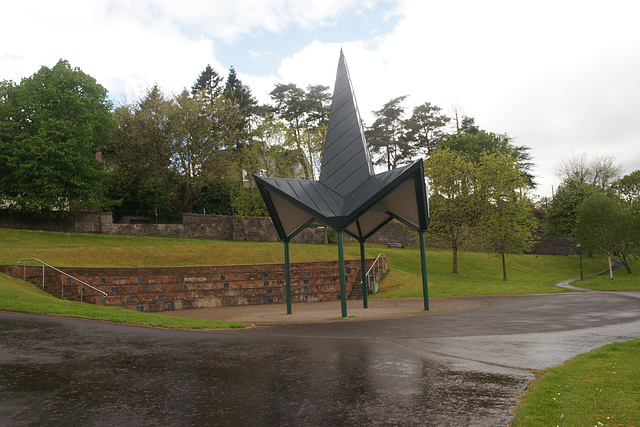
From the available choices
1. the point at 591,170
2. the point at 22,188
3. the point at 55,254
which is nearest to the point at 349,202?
the point at 55,254

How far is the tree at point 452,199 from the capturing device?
134 feet

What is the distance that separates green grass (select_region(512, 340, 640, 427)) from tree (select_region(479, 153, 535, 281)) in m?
32.8

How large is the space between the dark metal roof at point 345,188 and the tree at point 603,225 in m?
27.2

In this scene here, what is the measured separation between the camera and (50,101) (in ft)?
131

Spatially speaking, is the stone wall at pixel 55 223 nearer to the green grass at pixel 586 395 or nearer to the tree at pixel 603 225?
the green grass at pixel 586 395

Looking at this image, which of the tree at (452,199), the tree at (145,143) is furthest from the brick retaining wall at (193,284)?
the tree at (145,143)

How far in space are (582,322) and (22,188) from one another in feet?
126

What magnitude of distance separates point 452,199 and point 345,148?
23.9m

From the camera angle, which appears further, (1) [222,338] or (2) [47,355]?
(1) [222,338]

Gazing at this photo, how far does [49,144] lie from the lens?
37.9m

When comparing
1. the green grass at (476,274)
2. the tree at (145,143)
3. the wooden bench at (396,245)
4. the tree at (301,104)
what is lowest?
the green grass at (476,274)

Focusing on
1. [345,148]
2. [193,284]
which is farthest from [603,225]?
[193,284]

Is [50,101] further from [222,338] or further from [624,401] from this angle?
[624,401]

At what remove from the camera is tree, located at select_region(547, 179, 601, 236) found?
5856 centimetres
